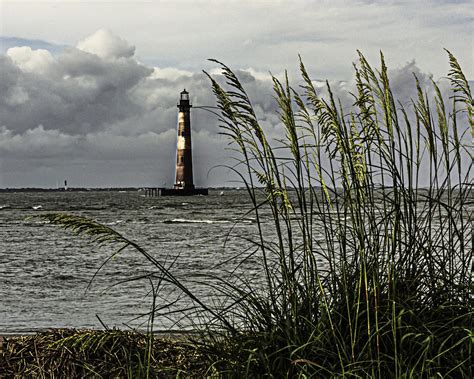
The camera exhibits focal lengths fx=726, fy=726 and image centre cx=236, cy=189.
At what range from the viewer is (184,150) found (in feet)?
187

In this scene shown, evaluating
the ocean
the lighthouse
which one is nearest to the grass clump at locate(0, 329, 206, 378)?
the ocean

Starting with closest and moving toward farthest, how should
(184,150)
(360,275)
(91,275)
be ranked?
(360,275) < (91,275) < (184,150)

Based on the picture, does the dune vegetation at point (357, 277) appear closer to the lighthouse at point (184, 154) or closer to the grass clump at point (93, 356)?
the grass clump at point (93, 356)

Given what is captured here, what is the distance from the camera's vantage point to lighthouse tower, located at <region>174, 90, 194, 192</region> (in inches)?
2231

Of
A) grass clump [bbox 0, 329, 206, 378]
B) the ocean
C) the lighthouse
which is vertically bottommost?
the ocean

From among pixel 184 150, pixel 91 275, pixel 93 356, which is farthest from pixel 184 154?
pixel 93 356

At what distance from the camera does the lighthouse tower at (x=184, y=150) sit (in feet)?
186

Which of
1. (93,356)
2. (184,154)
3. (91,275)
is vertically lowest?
(91,275)

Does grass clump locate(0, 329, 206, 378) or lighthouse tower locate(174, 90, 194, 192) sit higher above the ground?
lighthouse tower locate(174, 90, 194, 192)

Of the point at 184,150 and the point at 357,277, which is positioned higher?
the point at 184,150

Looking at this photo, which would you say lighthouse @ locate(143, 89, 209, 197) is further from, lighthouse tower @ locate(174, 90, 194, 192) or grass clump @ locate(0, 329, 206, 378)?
grass clump @ locate(0, 329, 206, 378)

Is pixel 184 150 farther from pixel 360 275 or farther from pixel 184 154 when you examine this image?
pixel 360 275

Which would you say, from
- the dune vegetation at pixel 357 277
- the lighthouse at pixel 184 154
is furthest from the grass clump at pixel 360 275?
the lighthouse at pixel 184 154

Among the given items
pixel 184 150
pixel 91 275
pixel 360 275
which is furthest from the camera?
pixel 184 150
